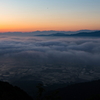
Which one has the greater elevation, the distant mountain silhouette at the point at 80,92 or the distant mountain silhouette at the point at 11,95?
the distant mountain silhouette at the point at 11,95

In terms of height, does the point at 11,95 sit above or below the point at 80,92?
above

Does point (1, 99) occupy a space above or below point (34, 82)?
above

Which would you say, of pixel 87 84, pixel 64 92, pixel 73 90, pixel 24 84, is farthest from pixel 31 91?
pixel 87 84

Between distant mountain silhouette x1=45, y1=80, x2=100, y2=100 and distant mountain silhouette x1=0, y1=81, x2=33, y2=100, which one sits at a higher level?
distant mountain silhouette x1=0, y1=81, x2=33, y2=100

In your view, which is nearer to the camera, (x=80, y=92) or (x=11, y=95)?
(x=11, y=95)

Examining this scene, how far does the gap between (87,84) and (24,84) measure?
63.9ft

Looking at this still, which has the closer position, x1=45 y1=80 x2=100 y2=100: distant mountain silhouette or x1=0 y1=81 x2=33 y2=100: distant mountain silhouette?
x1=0 y1=81 x2=33 y2=100: distant mountain silhouette

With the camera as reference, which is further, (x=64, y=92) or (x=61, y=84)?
(x=61, y=84)

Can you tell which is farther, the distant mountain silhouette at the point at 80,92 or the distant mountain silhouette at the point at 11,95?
the distant mountain silhouette at the point at 80,92

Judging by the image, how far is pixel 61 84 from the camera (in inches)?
1617

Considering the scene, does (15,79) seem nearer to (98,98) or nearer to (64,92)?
(64,92)

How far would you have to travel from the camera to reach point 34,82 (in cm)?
4294

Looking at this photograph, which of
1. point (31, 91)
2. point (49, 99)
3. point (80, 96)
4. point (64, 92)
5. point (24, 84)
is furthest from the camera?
point (24, 84)

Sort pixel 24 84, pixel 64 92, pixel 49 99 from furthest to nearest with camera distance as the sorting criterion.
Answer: pixel 24 84
pixel 64 92
pixel 49 99
